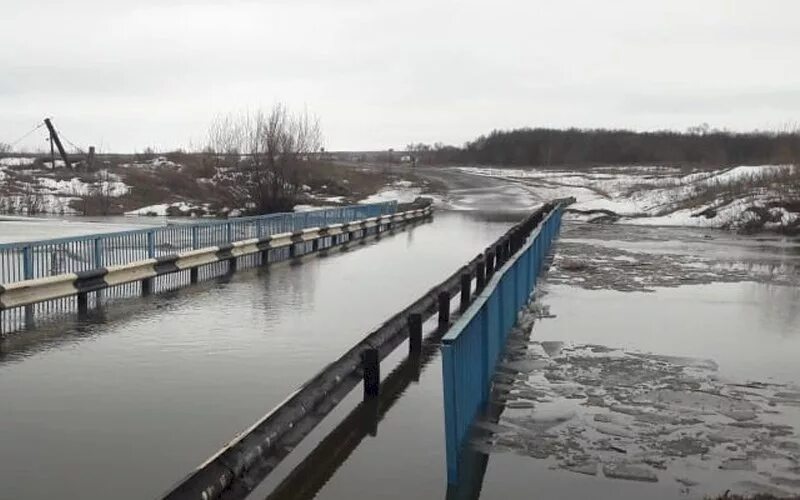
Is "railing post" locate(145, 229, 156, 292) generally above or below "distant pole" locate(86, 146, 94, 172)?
below

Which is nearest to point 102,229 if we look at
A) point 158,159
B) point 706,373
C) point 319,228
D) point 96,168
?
point 319,228

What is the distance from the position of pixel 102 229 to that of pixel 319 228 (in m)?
12.4

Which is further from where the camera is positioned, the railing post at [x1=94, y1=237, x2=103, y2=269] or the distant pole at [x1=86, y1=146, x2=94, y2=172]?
the distant pole at [x1=86, y1=146, x2=94, y2=172]

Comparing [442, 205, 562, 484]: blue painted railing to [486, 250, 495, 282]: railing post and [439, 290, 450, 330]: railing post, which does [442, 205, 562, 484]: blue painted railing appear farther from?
[486, 250, 495, 282]: railing post

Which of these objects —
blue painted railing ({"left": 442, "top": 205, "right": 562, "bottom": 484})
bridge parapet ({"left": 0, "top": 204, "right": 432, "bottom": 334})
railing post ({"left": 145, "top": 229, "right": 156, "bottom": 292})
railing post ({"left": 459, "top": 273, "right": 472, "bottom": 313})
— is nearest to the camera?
blue painted railing ({"left": 442, "top": 205, "right": 562, "bottom": 484})

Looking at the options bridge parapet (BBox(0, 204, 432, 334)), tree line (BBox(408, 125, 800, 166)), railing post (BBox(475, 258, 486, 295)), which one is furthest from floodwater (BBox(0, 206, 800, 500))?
tree line (BBox(408, 125, 800, 166))

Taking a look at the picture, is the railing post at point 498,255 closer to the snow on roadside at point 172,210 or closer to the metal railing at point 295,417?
the metal railing at point 295,417

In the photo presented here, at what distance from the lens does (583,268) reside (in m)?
19.8

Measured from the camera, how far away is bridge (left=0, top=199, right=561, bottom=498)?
5664 mm

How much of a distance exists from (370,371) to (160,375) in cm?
231

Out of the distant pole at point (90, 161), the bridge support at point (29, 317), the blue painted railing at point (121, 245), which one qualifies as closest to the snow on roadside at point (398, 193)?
the distant pole at point (90, 161)

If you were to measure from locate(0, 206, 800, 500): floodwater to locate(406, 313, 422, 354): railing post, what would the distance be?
21cm

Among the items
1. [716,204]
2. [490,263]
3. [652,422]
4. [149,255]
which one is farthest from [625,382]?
[716,204]

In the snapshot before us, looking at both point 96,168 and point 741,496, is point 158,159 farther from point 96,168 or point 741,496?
point 741,496
